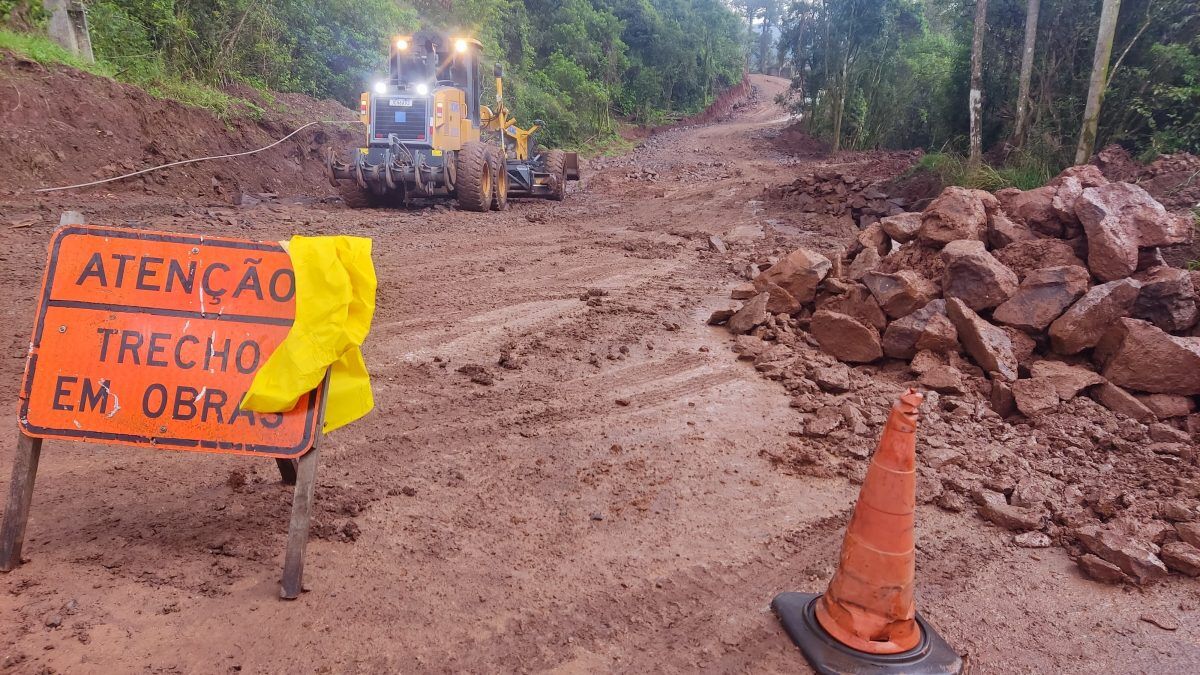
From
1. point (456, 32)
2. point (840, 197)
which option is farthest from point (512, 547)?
point (456, 32)

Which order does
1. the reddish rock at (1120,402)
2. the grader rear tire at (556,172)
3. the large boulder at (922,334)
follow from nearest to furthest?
the reddish rock at (1120,402) < the large boulder at (922,334) < the grader rear tire at (556,172)

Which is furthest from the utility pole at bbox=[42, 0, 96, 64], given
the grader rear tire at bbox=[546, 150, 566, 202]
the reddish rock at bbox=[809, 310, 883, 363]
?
the reddish rock at bbox=[809, 310, 883, 363]

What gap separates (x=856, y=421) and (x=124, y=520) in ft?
13.1

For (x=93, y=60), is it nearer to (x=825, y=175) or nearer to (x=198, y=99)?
(x=198, y=99)

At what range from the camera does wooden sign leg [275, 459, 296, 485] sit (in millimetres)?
3186

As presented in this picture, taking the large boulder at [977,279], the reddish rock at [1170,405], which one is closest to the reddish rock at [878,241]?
the large boulder at [977,279]

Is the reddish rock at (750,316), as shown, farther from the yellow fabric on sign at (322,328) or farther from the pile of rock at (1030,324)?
the yellow fabric on sign at (322,328)

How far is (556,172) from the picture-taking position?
15.1 m

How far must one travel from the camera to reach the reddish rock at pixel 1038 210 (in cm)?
609

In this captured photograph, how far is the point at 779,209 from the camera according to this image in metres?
13.7

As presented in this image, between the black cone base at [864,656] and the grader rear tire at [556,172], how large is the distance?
13334 millimetres

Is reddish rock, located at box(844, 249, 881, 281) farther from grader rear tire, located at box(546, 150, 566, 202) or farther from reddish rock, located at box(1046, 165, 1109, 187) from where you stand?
grader rear tire, located at box(546, 150, 566, 202)

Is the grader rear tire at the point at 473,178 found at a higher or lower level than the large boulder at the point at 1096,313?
higher

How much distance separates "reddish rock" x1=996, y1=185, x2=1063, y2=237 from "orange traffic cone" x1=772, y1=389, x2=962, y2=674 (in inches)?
185
